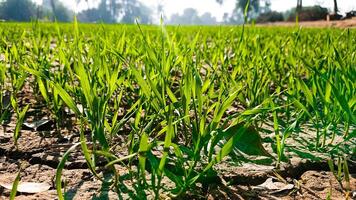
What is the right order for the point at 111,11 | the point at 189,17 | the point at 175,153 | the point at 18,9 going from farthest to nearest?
1. the point at 189,17
2. the point at 111,11
3. the point at 18,9
4. the point at 175,153

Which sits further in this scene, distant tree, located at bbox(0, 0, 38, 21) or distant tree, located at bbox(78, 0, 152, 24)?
distant tree, located at bbox(78, 0, 152, 24)

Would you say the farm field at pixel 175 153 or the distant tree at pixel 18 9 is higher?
the distant tree at pixel 18 9

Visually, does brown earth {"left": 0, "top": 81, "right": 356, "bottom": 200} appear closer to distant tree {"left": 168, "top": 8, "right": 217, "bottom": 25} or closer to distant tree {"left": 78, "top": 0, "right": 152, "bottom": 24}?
distant tree {"left": 78, "top": 0, "right": 152, "bottom": 24}

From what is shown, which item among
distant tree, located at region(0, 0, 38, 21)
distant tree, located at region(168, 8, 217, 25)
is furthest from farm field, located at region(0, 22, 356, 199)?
distant tree, located at region(168, 8, 217, 25)

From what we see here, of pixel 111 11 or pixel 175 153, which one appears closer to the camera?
pixel 175 153

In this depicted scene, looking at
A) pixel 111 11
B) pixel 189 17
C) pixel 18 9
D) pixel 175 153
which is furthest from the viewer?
pixel 189 17

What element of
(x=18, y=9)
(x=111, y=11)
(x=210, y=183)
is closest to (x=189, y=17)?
(x=111, y=11)

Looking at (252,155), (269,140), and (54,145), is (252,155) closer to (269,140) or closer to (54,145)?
(269,140)

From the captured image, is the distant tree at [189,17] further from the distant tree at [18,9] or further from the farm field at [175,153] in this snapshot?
the farm field at [175,153]

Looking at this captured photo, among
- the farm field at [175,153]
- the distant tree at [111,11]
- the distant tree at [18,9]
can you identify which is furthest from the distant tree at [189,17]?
the farm field at [175,153]

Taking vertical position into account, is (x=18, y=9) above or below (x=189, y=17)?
below

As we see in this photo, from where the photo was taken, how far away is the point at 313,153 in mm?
1100

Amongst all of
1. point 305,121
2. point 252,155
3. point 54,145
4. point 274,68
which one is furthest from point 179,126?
point 274,68

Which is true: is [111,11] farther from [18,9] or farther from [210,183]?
[210,183]
